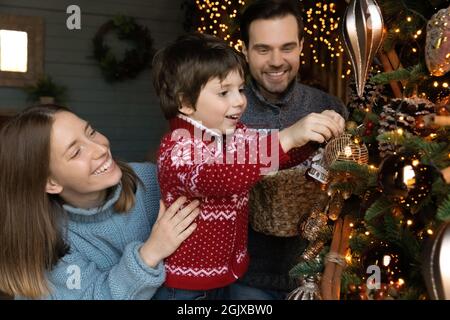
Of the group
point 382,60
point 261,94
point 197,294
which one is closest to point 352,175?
point 382,60

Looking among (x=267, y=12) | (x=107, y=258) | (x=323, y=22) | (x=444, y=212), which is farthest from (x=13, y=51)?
(x=444, y=212)

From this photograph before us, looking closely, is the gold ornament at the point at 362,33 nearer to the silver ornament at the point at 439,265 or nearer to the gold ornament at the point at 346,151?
the gold ornament at the point at 346,151

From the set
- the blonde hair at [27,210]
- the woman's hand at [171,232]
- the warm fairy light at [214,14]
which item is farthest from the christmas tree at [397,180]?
the warm fairy light at [214,14]

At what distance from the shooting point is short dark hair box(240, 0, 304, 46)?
1.56 metres

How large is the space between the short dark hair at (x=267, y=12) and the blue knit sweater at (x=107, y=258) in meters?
0.62

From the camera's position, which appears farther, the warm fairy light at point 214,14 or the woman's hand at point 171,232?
the warm fairy light at point 214,14

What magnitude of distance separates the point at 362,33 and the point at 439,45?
0.15 m

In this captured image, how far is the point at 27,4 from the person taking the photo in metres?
4.04

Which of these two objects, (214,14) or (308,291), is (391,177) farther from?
(214,14)

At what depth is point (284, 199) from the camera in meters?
1.34

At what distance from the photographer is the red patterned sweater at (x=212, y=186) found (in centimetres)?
109

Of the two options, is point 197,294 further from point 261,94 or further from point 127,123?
point 127,123

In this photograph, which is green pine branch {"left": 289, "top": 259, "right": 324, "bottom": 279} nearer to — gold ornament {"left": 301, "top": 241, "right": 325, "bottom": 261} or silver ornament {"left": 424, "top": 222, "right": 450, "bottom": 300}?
gold ornament {"left": 301, "top": 241, "right": 325, "bottom": 261}
